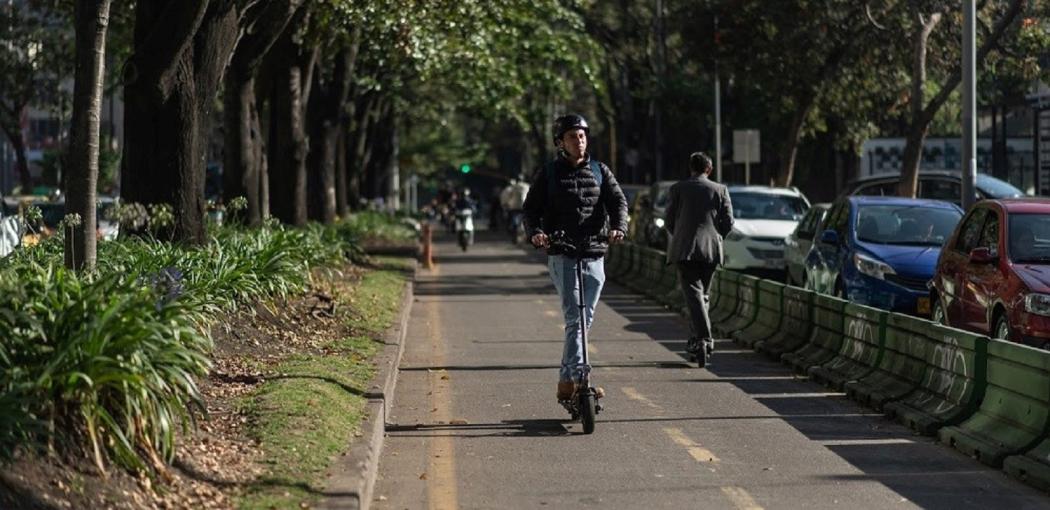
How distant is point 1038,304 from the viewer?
14.3m

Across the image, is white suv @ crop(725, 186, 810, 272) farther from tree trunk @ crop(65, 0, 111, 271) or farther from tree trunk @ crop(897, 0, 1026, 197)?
tree trunk @ crop(65, 0, 111, 271)

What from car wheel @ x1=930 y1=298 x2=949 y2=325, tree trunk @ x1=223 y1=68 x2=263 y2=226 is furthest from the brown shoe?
tree trunk @ x1=223 y1=68 x2=263 y2=226

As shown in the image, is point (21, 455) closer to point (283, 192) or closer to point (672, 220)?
point (672, 220)

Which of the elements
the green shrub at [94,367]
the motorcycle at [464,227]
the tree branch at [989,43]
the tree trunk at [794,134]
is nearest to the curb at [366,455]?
the green shrub at [94,367]

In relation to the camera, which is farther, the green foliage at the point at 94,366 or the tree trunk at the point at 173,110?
the tree trunk at the point at 173,110

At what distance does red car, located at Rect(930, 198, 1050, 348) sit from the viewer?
47.1 ft

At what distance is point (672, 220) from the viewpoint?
16781 mm

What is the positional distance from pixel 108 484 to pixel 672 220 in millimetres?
9107

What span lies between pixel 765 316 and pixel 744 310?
1206mm

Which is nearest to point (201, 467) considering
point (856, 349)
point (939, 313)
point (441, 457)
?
point (441, 457)

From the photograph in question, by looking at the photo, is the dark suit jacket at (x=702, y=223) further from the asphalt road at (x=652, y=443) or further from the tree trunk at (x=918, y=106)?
the tree trunk at (x=918, y=106)

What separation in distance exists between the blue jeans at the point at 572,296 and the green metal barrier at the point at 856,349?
121 inches

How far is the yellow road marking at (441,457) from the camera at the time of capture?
9633 mm

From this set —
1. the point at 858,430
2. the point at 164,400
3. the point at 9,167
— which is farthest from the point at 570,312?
the point at 9,167
